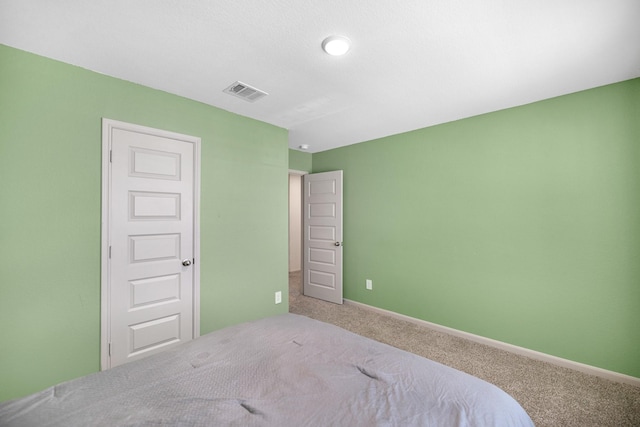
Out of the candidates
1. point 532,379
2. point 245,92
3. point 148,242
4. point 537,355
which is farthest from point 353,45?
point 537,355

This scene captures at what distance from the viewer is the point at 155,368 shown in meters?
1.26

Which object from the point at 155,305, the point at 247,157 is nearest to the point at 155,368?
the point at 155,305

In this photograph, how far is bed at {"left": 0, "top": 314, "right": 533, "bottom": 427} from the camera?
951 mm

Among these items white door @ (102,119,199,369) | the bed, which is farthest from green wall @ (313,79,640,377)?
white door @ (102,119,199,369)

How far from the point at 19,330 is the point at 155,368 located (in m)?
1.33

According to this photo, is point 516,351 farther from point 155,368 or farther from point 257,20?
point 257,20

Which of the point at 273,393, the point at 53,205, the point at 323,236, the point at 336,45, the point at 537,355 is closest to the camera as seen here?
the point at 273,393

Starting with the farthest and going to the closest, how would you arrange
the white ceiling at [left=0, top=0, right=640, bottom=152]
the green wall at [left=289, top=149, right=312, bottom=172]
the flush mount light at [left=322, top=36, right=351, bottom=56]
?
the green wall at [left=289, top=149, right=312, bottom=172]
the flush mount light at [left=322, top=36, right=351, bottom=56]
the white ceiling at [left=0, top=0, right=640, bottom=152]

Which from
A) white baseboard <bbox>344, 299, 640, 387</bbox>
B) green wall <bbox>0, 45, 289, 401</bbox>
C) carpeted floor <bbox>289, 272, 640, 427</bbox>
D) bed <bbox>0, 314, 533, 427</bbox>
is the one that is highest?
green wall <bbox>0, 45, 289, 401</bbox>

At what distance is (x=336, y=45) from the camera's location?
5.68 ft

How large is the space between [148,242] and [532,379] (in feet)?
11.4

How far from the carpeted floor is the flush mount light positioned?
109 inches

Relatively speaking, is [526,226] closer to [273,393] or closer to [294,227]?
[273,393]

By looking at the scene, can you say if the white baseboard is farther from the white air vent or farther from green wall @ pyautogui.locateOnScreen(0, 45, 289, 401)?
the white air vent
